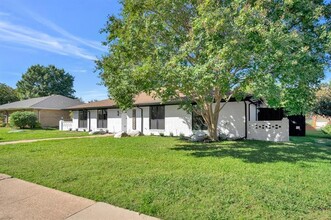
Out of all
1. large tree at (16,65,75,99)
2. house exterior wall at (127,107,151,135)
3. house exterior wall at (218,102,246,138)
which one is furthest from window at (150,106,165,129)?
large tree at (16,65,75,99)

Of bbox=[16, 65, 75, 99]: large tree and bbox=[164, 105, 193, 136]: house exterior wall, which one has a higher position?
bbox=[16, 65, 75, 99]: large tree

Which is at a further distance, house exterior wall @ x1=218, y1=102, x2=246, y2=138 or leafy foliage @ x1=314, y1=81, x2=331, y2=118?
leafy foliage @ x1=314, y1=81, x2=331, y2=118

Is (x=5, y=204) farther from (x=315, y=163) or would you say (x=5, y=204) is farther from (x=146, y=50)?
(x=315, y=163)

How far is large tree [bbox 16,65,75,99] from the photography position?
57916 millimetres

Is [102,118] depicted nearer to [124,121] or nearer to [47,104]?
[124,121]

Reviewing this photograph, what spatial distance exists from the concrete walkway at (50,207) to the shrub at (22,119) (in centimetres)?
2510

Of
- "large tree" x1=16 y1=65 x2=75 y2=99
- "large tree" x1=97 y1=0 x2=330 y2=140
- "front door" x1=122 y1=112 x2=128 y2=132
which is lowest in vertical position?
"front door" x1=122 y1=112 x2=128 y2=132

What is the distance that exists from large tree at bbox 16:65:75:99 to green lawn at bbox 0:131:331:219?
5595 centimetres

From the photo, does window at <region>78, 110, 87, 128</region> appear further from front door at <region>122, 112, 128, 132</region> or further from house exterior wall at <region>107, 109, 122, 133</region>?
front door at <region>122, 112, 128, 132</region>

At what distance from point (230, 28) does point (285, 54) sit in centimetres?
227

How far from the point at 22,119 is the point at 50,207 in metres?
26.9

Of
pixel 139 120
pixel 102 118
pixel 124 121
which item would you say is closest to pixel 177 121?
pixel 139 120

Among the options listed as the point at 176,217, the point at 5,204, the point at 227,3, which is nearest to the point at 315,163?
the point at 176,217

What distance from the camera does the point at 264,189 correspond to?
5078 mm
